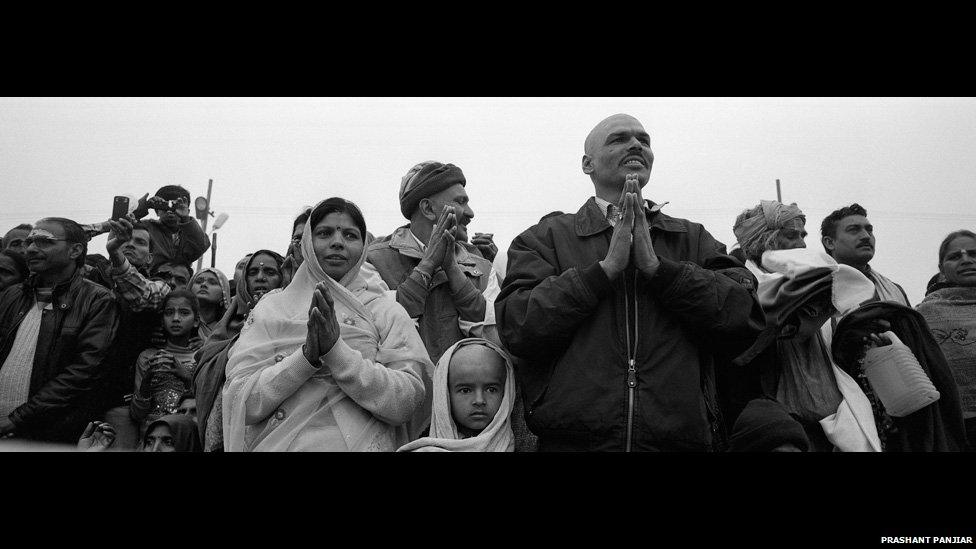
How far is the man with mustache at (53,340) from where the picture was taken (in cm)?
450

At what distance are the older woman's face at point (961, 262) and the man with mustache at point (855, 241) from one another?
0.29m

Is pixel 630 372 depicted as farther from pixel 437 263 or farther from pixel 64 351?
pixel 64 351

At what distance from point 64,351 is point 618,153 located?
3125mm

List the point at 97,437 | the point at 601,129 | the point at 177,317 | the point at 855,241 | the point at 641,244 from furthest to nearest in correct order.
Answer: the point at 177,317, the point at 855,241, the point at 97,437, the point at 601,129, the point at 641,244

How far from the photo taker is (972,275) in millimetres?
4695

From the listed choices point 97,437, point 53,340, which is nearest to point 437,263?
point 97,437

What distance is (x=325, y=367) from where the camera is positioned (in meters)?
3.77

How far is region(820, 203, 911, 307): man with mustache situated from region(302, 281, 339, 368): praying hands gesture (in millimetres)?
2889

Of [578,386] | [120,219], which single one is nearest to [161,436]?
[120,219]

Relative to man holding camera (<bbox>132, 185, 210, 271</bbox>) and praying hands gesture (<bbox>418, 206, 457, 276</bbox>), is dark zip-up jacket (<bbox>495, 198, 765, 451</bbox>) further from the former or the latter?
man holding camera (<bbox>132, 185, 210, 271</bbox>)

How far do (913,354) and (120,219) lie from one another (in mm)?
4207

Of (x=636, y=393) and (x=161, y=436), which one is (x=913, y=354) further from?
(x=161, y=436)

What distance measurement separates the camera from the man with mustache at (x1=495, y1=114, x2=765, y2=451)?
3.27 m

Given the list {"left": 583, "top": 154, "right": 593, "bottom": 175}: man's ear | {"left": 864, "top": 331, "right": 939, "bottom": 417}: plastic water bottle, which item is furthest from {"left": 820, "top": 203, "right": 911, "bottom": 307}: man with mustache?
{"left": 583, "top": 154, "right": 593, "bottom": 175}: man's ear
